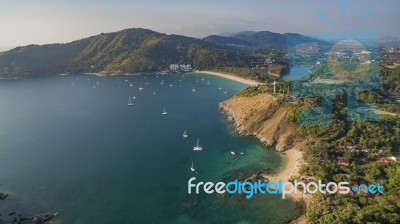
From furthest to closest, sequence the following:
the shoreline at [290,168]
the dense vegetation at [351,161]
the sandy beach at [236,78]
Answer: the sandy beach at [236,78]
the shoreline at [290,168]
the dense vegetation at [351,161]

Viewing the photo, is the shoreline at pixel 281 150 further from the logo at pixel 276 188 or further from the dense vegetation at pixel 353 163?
the dense vegetation at pixel 353 163

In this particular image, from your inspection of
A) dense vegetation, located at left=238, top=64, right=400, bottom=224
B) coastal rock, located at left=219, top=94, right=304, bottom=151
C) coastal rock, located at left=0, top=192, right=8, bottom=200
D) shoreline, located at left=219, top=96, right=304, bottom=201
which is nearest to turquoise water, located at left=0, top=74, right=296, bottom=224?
coastal rock, located at left=0, top=192, right=8, bottom=200

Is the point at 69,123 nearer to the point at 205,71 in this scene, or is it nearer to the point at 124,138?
the point at 124,138

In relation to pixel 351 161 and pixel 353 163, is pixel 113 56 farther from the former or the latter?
pixel 353 163

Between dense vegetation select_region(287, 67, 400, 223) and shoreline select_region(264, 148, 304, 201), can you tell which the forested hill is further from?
shoreline select_region(264, 148, 304, 201)

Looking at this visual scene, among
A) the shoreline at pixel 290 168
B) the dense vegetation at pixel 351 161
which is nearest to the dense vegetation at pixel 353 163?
the dense vegetation at pixel 351 161

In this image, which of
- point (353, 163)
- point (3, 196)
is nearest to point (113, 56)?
point (3, 196)
